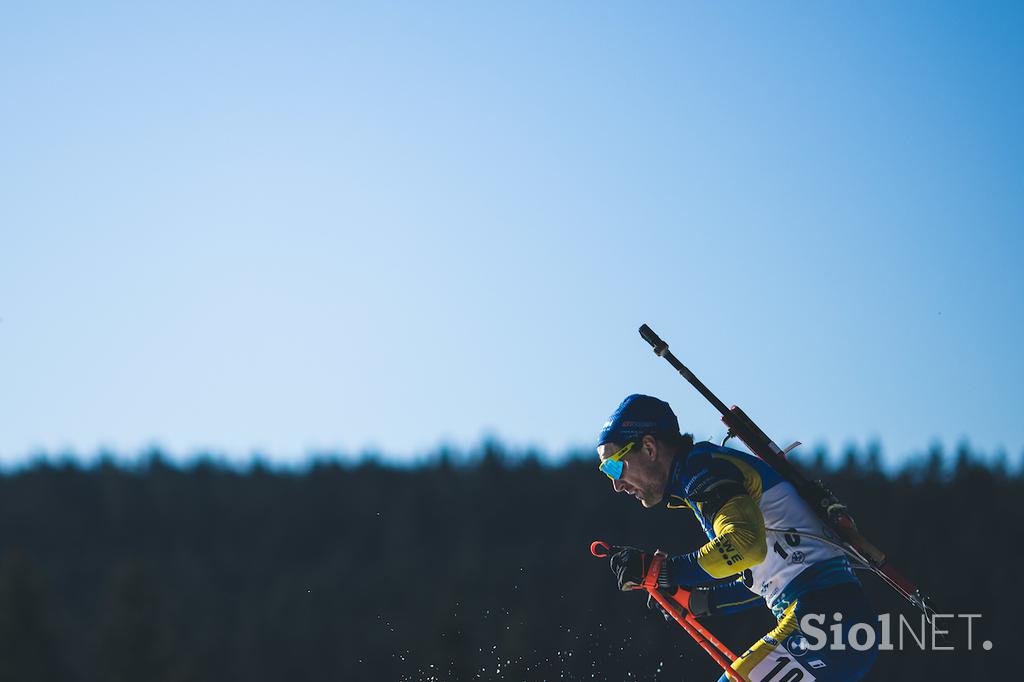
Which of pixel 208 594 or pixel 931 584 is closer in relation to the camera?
pixel 931 584

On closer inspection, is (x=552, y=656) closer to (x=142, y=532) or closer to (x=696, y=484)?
(x=696, y=484)

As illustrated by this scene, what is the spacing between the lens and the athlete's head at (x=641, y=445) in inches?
316

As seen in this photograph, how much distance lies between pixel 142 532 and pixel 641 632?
104496mm

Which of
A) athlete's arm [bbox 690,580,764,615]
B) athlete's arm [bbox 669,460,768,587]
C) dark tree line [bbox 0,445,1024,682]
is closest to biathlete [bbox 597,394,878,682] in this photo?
athlete's arm [bbox 669,460,768,587]

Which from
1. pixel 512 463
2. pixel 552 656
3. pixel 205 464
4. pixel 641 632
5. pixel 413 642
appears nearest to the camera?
pixel 552 656

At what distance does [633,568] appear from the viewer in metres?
7.95

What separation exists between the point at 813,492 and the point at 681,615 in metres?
1.11

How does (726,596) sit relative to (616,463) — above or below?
below

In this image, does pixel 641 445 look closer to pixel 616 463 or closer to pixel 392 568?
pixel 616 463

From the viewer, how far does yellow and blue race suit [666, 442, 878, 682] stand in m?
7.51

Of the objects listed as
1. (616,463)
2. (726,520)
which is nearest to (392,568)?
(616,463)

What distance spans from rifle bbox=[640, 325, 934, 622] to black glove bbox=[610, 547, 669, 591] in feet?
2.89

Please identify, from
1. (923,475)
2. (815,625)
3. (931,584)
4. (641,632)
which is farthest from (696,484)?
(923,475)

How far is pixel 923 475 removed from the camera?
4026 inches
